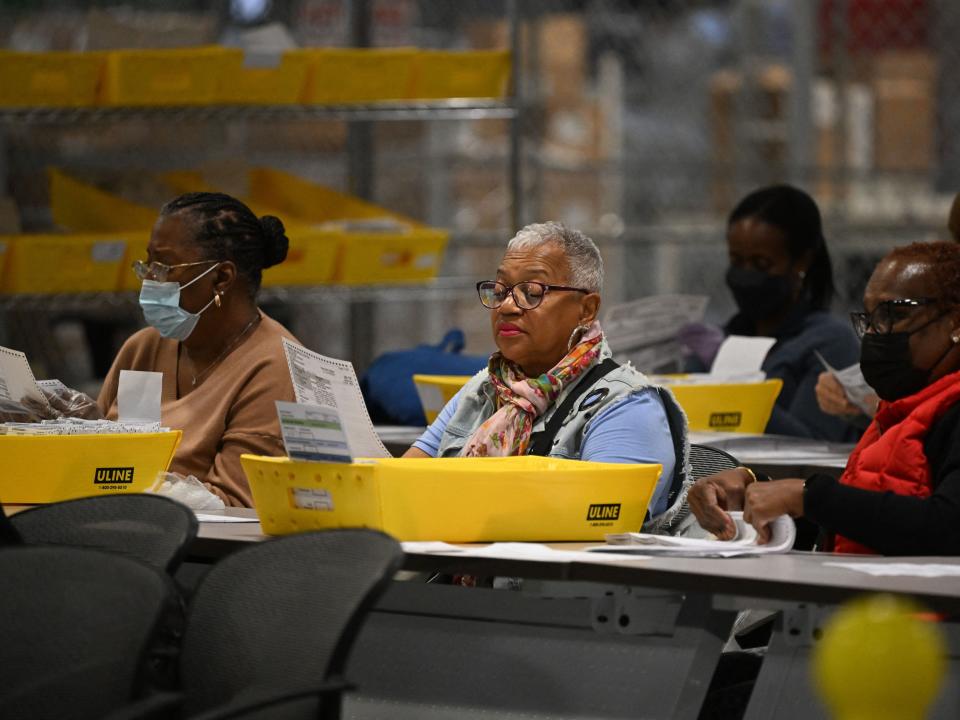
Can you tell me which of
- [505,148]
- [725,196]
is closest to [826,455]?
[505,148]

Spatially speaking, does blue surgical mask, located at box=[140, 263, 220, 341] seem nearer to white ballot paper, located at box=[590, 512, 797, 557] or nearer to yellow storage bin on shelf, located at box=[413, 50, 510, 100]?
white ballot paper, located at box=[590, 512, 797, 557]

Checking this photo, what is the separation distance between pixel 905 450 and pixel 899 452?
1 centimetres

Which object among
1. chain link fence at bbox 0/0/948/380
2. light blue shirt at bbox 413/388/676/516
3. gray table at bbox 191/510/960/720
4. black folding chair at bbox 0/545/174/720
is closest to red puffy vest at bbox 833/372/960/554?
gray table at bbox 191/510/960/720

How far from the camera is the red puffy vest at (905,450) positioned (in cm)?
298

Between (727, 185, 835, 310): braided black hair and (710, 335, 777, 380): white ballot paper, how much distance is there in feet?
1.40

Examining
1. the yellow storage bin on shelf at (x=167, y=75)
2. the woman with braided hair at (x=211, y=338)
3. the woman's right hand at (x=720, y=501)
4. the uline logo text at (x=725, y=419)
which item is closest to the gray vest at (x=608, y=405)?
the woman's right hand at (x=720, y=501)

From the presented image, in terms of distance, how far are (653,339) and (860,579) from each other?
271 centimetres

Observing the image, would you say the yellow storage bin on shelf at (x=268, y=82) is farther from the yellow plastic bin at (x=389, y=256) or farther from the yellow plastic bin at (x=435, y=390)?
the yellow plastic bin at (x=435, y=390)

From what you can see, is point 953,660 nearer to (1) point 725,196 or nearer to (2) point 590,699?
(2) point 590,699

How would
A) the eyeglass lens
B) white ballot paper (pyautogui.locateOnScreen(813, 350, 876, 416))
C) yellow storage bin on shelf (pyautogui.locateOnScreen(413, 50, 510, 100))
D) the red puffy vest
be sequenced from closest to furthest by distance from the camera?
the red puffy vest
the eyeglass lens
white ballot paper (pyautogui.locateOnScreen(813, 350, 876, 416))
yellow storage bin on shelf (pyautogui.locateOnScreen(413, 50, 510, 100))

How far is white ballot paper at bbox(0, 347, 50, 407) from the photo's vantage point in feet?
11.5

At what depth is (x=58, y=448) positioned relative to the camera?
10.9 ft

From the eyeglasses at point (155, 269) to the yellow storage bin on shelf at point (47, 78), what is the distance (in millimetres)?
2198

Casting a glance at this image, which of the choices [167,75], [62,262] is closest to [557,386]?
[62,262]
